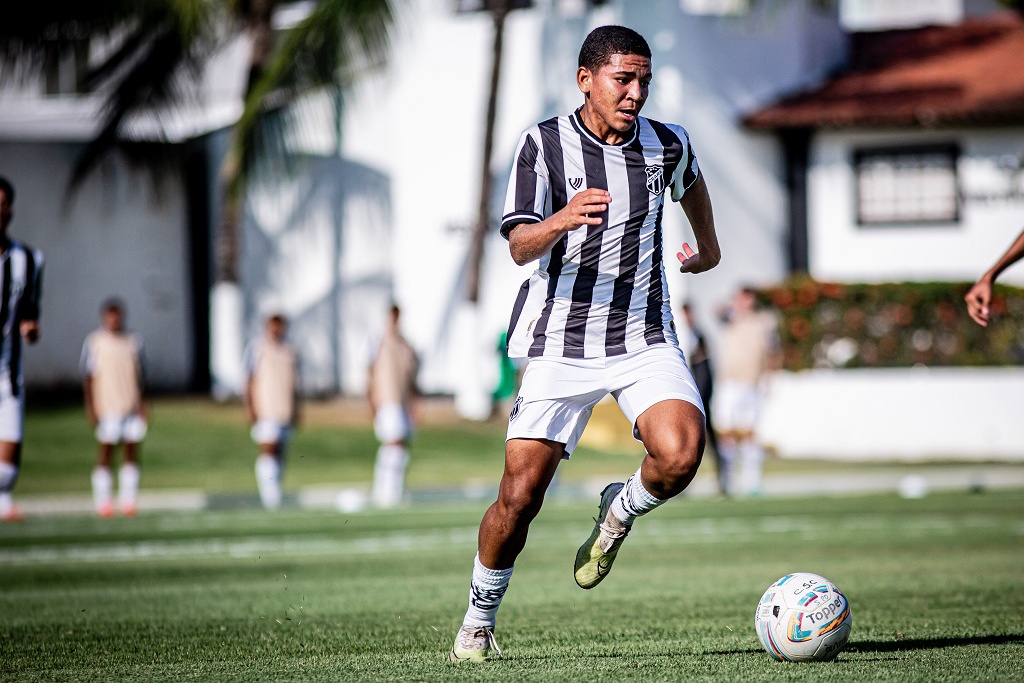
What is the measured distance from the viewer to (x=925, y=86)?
90.9 feet

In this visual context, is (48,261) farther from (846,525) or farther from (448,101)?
(846,525)

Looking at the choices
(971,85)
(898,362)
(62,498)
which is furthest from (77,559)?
(971,85)

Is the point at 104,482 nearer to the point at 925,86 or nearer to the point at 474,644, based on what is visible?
the point at 474,644

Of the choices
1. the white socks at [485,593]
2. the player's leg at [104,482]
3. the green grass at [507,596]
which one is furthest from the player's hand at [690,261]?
the player's leg at [104,482]

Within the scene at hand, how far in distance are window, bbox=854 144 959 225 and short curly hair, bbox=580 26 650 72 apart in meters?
21.8

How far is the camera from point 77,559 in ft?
40.8

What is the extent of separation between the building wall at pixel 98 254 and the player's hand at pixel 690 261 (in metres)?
22.6

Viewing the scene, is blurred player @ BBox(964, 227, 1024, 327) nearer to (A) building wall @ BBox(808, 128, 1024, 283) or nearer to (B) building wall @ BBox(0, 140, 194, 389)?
(A) building wall @ BBox(808, 128, 1024, 283)

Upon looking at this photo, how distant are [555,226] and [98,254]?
2526 centimetres

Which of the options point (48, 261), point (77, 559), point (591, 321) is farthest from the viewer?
point (48, 261)

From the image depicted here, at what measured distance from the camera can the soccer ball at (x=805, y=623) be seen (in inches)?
253

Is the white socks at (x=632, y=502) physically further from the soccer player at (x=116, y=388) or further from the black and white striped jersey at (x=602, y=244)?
the soccer player at (x=116, y=388)

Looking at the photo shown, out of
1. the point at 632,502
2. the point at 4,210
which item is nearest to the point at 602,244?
the point at 632,502

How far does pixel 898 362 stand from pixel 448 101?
957cm
